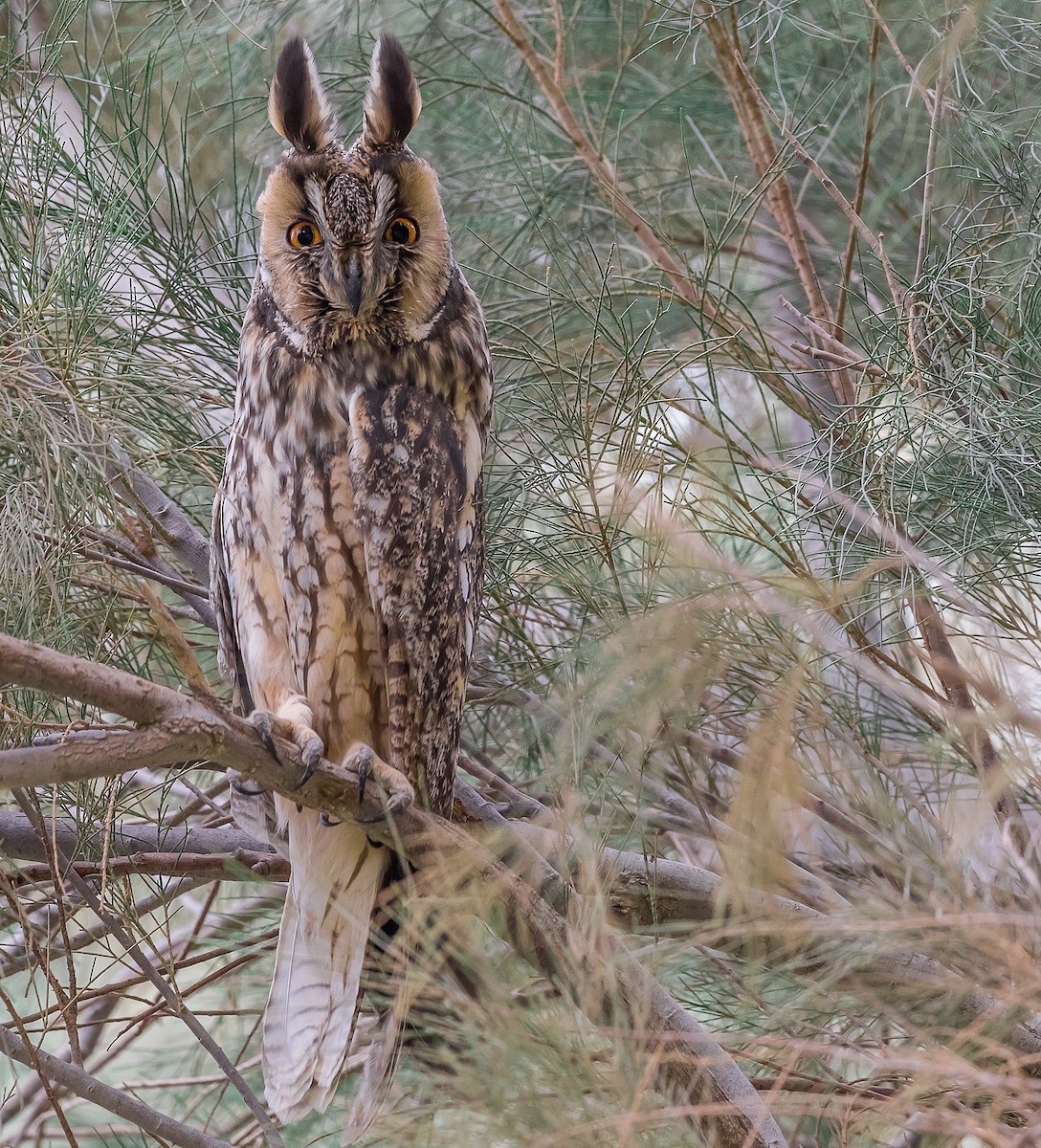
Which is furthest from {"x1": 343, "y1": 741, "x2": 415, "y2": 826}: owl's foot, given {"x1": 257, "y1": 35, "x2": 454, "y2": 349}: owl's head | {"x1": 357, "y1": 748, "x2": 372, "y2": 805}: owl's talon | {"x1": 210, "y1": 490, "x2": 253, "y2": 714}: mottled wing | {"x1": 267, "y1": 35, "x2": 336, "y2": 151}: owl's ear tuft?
{"x1": 267, "y1": 35, "x2": 336, "y2": 151}: owl's ear tuft

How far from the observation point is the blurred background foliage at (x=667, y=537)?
0.87 m

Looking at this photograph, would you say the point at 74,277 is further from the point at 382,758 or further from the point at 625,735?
the point at 625,735

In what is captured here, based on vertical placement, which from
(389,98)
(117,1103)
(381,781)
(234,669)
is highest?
(389,98)

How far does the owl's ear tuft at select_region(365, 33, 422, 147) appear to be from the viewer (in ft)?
4.23

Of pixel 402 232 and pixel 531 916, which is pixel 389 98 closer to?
pixel 402 232

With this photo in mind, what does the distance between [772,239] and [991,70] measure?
18.5 inches

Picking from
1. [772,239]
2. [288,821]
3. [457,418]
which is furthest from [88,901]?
[772,239]

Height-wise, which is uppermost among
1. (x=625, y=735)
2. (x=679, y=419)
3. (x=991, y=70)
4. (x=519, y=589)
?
(x=991, y=70)

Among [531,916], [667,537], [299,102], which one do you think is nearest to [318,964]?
[531,916]

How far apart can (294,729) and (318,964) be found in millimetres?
295

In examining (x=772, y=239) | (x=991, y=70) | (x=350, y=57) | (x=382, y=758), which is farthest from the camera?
(x=772, y=239)

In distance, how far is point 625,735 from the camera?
1.06m

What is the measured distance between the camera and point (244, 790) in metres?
1.33

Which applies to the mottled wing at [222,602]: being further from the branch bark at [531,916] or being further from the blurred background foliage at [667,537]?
the branch bark at [531,916]
